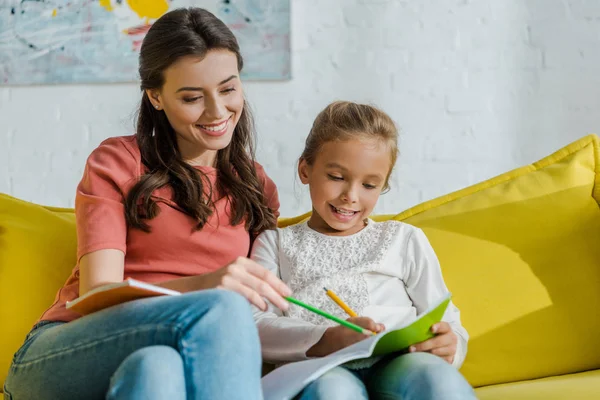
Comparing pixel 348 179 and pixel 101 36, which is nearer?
pixel 348 179

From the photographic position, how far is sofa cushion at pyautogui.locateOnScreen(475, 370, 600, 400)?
4.56 feet

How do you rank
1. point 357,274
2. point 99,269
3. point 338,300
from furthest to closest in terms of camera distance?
point 357,274 → point 99,269 → point 338,300

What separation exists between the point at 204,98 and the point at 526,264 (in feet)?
2.43

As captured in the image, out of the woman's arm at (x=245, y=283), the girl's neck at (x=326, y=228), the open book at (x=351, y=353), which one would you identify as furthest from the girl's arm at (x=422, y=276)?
the woman's arm at (x=245, y=283)

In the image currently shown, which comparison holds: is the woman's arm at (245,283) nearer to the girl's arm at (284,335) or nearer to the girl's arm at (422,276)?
the girl's arm at (284,335)

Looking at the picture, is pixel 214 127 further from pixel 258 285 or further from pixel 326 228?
pixel 258 285

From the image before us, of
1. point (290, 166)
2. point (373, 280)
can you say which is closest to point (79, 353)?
point (373, 280)

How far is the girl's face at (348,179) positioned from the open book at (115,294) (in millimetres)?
468

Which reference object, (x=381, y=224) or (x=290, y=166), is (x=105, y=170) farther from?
(x=290, y=166)

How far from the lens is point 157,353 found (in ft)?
3.51

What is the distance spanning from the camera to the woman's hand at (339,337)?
130cm

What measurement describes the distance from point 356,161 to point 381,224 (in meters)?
0.16

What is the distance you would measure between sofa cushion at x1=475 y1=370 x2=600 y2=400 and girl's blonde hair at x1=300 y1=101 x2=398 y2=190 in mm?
457

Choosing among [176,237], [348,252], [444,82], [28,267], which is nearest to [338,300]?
[348,252]
